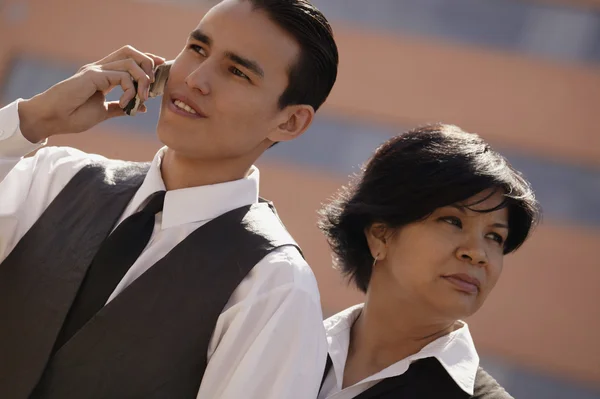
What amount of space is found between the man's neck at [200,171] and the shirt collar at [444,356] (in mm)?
666

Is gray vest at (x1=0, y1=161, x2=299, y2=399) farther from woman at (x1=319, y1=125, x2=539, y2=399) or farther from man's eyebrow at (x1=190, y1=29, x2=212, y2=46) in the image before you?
woman at (x1=319, y1=125, x2=539, y2=399)

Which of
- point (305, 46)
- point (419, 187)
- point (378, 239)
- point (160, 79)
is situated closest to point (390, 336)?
point (378, 239)

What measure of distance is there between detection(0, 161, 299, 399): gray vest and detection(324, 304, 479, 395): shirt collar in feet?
1.92

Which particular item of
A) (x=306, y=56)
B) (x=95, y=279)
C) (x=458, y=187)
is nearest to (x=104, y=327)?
(x=95, y=279)

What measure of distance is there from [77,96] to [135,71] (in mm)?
134

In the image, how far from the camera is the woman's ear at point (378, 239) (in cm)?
248

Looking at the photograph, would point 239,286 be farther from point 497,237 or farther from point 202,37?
point 497,237

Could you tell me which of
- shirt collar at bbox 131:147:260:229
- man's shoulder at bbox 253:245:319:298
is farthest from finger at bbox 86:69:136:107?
man's shoulder at bbox 253:245:319:298

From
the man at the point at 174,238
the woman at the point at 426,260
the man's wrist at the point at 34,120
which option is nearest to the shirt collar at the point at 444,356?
the woman at the point at 426,260

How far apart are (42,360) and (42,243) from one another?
0.27 metres

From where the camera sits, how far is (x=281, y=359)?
163 cm

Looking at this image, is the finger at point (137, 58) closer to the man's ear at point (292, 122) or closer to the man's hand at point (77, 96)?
the man's hand at point (77, 96)

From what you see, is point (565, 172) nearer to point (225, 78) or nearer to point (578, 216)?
point (578, 216)

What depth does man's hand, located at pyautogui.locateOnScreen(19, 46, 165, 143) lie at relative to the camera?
1827mm
